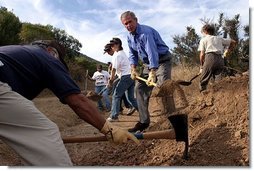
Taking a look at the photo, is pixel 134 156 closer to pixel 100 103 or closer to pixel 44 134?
pixel 44 134

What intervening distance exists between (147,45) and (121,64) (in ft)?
4.23

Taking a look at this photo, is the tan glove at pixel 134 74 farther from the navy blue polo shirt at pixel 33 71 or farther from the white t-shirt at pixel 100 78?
the white t-shirt at pixel 100 78

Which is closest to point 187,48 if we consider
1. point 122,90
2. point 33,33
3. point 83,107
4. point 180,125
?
point 122,90

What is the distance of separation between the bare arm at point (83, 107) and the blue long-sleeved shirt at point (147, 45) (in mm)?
1688

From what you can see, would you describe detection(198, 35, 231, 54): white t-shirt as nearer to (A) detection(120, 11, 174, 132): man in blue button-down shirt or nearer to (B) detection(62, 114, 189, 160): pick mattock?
(A) detection(120, 11, 174, 132): man in blue button-down shirt

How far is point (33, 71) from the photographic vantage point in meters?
1.78

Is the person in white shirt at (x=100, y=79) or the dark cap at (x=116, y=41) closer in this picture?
the dark cap at (x=116, y=41)

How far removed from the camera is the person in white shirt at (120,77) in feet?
15.2

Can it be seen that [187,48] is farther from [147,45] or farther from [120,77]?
[147,45]

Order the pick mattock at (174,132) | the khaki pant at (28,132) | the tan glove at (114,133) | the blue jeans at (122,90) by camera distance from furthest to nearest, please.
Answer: the blue jeans at (122,90)
the pick mattock at (174,132)
the tan glove at (114,133)
the khaki pant at (28,132)

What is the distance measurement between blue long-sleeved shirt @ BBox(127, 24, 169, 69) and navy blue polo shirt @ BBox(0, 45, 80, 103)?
67.6 inches

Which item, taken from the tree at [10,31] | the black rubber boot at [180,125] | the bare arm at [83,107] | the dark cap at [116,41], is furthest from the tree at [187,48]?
the tree at [10,31]

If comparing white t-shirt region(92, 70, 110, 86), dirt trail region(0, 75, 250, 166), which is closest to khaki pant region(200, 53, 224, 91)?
dirt trail region(0, 75, 250, 166)

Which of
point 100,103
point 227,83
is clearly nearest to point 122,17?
point 227,83
